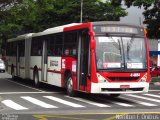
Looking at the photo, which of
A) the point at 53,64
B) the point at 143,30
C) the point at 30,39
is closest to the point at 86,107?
the point at 143,30

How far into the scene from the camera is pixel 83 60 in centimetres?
1944

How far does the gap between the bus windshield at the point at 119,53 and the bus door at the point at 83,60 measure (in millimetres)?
667

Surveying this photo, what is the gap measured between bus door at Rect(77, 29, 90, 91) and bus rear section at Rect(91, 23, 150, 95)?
27.2 inches

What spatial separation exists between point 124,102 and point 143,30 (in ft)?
9.42

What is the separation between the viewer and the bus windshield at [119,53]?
18422 mm

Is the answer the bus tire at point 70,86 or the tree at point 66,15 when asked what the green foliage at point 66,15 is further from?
the bus tire at point 70,86

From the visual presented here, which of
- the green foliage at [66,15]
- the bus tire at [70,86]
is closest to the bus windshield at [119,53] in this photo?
the bus tire at [70,86]

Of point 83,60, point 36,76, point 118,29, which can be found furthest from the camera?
point 36,76

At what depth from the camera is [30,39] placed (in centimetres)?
2911

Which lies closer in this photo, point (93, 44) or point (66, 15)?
point (93, 44)

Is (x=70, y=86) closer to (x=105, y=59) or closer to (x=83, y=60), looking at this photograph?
Result: (x=83, y=60)

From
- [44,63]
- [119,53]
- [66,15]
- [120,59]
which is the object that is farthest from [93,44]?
[66,15]

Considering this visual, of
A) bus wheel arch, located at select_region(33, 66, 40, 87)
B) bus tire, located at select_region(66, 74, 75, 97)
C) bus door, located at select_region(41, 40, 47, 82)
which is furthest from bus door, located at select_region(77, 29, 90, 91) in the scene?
bus wheel arch, located at select_region(33, 66, 40, 87)

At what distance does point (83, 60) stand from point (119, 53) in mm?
1595
